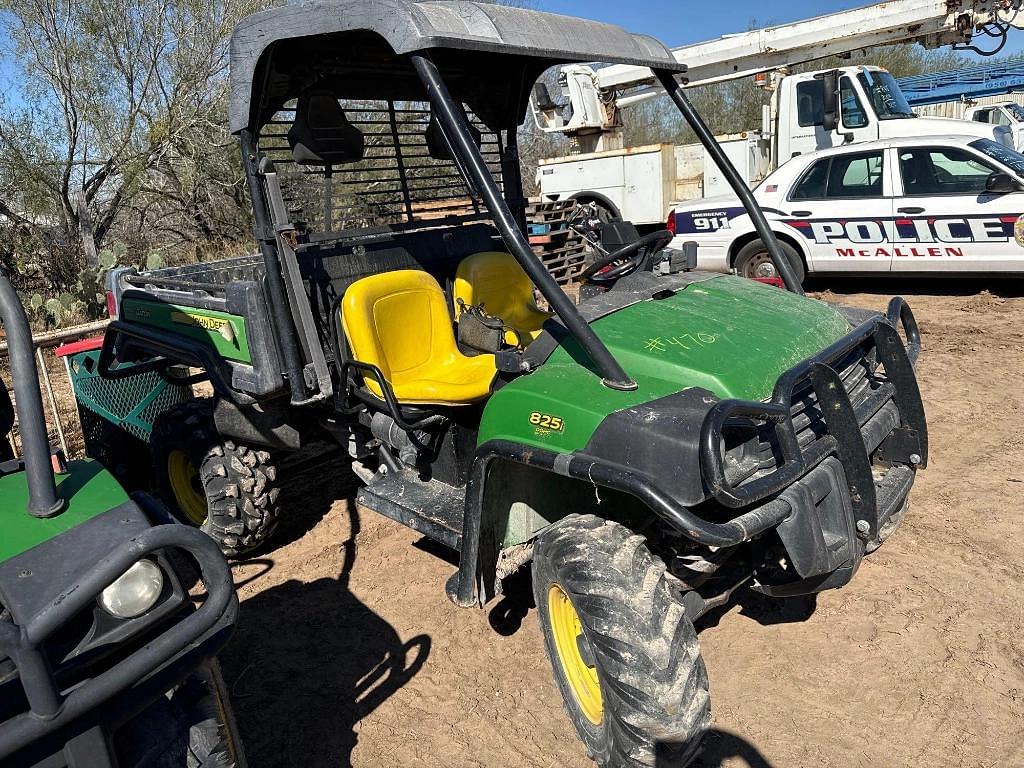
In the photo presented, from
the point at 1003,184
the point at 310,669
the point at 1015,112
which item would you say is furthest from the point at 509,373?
the point at 1015,112

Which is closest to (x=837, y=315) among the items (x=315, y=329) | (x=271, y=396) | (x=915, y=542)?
(x=915, y=542)

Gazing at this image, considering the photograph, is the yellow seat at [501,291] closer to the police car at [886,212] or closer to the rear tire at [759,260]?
the police car at [886,212]

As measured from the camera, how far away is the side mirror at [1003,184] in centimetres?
742

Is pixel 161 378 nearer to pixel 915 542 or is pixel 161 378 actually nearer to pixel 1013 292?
pixel 915 542

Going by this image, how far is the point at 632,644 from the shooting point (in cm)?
222

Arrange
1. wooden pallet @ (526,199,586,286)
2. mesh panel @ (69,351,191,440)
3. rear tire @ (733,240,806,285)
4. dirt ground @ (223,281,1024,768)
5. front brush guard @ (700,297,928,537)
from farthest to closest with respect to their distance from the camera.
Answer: wooden pallet @ (526,199,586,286)
rear tire @ (733,240,806,285)
mesh panel @ (69,351,191,440)
dirt ground @ (223,281,1024,768)
front brush guard @ (700,297,928,537)

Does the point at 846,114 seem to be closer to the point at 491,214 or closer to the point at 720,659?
the point at 720,659

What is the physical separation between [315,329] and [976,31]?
9.70 m

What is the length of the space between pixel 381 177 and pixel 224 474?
1618mm

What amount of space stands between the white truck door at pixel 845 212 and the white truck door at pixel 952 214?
182 millimetres

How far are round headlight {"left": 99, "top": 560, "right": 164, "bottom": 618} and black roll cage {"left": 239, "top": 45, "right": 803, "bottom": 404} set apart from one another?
130 cm

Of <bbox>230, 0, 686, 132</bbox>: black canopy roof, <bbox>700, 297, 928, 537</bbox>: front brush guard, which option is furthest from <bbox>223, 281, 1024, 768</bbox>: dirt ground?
<bbox>230, 0, 686, 132</bbox>: black canopy roof

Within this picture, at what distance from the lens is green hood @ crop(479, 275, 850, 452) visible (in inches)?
97.5

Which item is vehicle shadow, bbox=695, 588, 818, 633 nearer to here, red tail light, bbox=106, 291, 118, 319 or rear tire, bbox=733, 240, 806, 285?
red tail light, bbox=106, 291, 118, 319
